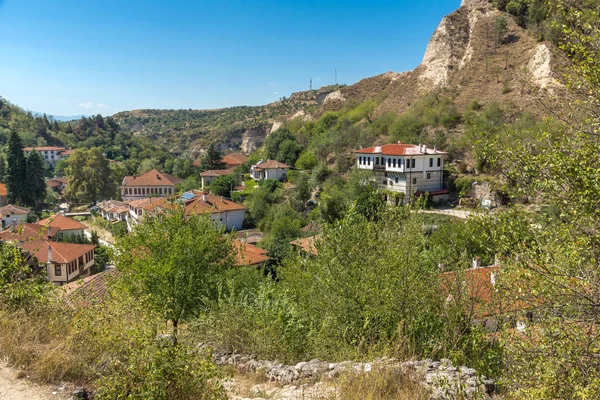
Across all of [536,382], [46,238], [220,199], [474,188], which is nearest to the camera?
[536,382]

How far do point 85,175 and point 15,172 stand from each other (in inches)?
338

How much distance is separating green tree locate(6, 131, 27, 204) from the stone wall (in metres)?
55.9

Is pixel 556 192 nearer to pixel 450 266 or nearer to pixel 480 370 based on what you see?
pixel 480 370

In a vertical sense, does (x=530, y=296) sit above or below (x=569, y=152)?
below

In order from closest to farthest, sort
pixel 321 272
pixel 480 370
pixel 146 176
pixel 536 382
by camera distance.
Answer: pixel 536 382
pixel 480 370
pixel 321 272
pixel 146 176

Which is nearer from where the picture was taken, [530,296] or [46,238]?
[530,296]

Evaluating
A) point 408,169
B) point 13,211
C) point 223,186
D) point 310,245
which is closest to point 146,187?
point 223,186

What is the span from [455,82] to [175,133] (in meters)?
104

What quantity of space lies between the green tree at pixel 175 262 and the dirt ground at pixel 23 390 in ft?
14.8

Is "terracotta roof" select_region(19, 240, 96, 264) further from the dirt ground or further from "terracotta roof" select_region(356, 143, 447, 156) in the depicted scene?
"terracotta roof" select_region(356, 143, 447, 156)

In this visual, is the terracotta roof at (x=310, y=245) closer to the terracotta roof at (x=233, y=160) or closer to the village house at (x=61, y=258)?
the village house at (x=61, y=258)

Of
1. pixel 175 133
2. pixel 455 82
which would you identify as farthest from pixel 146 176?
pixel 175 133

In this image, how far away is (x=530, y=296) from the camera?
5.43 m

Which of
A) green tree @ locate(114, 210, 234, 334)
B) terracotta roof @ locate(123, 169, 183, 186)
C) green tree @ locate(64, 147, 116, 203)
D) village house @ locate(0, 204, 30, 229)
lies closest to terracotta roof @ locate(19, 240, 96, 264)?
village house @ locate(0, 204, 30, 229)
